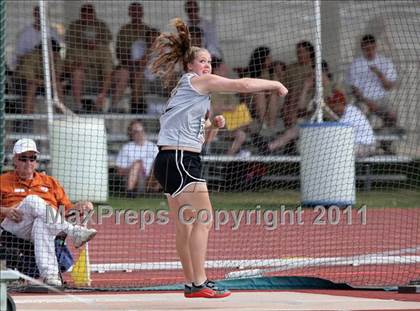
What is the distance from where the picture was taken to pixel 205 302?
8.34 metres

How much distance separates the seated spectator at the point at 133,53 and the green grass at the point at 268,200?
5.06 feet

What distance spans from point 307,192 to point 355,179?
808 millimetres

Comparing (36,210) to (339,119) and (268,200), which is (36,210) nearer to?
(268,200)

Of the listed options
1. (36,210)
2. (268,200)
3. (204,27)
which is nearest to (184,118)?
(36,210)

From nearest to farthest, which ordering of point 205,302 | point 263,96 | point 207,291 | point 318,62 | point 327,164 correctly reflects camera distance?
point 207,291 < point 205,302 < point 318,62 < point 263,96 < point 327,164

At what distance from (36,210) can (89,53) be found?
6.17m

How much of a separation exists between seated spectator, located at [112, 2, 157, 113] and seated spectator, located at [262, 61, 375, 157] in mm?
1950

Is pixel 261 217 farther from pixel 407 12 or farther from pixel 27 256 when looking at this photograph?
pixel 27 256

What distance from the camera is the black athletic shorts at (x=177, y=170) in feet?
26.5

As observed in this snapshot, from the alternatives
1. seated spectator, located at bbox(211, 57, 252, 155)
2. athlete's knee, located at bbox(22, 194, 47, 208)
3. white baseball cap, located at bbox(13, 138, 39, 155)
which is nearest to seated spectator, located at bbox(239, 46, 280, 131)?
seated spectator, located at bbox(211, 57, 252, 155)

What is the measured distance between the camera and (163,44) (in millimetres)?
8406

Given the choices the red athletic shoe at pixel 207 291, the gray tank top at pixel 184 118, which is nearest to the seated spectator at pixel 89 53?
the gray tank top at pixel 184 118

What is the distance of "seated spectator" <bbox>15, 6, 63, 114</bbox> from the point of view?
48.8 ft

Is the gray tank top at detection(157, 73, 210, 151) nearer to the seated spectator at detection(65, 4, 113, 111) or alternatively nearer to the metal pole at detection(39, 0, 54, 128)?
the metal pole at detection(39, 0, 54, 128)
